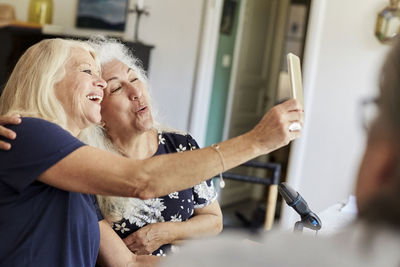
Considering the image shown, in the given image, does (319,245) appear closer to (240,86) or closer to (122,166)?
(122,166)

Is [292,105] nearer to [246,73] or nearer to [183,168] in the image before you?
[183,168]

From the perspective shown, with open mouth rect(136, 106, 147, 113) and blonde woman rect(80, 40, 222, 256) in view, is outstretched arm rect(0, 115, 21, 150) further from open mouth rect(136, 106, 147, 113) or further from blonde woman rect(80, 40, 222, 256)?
open mouth rect(136, 106, 147, 113)

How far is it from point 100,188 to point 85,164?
6 cm

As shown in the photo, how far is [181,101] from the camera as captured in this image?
4.91m

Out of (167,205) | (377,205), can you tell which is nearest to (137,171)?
(167,205)

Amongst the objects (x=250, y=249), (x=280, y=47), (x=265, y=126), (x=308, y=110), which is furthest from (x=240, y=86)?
(x=250, y=249)

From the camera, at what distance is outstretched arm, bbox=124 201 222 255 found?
185cm

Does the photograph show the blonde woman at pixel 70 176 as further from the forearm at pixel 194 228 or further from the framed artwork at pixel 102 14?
the framed artwork at pixel 102 14

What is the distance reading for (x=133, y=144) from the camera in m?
1.97

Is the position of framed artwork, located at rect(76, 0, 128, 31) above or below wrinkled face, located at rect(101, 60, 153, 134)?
above

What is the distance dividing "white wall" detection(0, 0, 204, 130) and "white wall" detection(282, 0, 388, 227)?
1.01 m

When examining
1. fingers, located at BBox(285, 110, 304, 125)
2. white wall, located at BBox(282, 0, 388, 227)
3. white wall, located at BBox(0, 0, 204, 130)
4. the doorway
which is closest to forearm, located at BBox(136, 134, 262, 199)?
fingers, located at BBox(285, 110, 304, 125)

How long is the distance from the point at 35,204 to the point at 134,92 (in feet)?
2.37

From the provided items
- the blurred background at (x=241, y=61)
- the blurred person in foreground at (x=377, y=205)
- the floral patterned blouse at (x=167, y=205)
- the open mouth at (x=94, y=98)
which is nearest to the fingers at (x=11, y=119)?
the open mouth at (x=94, y=98)
